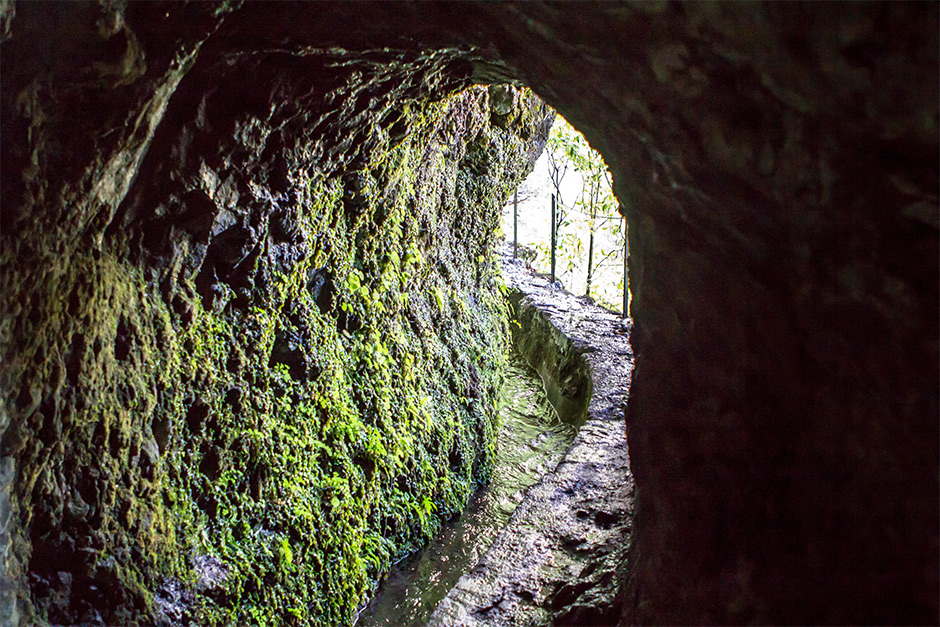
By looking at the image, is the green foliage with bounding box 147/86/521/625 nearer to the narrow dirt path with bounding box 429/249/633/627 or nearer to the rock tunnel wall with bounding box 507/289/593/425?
the narrow dirt path with bounding box 429/249/633/627

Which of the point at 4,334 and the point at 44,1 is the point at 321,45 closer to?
the point at 44,1

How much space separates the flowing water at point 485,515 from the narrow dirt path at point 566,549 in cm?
82

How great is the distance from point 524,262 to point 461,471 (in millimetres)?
5486

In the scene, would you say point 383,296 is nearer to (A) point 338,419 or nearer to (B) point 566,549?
(A) point 338,419

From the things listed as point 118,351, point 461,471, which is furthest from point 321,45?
point 461,471

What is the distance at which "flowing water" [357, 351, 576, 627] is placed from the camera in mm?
3826

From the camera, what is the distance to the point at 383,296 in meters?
4.07

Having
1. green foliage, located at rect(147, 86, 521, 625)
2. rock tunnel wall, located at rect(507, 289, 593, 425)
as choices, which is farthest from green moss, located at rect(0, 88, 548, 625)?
rock tunnel wall, located at rect(507, 289, 593, 425)

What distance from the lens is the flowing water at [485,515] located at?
3826mm

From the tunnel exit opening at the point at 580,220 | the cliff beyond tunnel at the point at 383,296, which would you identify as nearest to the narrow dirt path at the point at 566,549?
the cliff beyond tunnel at the point at 383,296

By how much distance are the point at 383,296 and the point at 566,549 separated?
1.83 m

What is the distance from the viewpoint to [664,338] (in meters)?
1.92

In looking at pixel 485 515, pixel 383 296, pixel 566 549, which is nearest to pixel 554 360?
pixel 485 515

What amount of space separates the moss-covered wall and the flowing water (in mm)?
136
